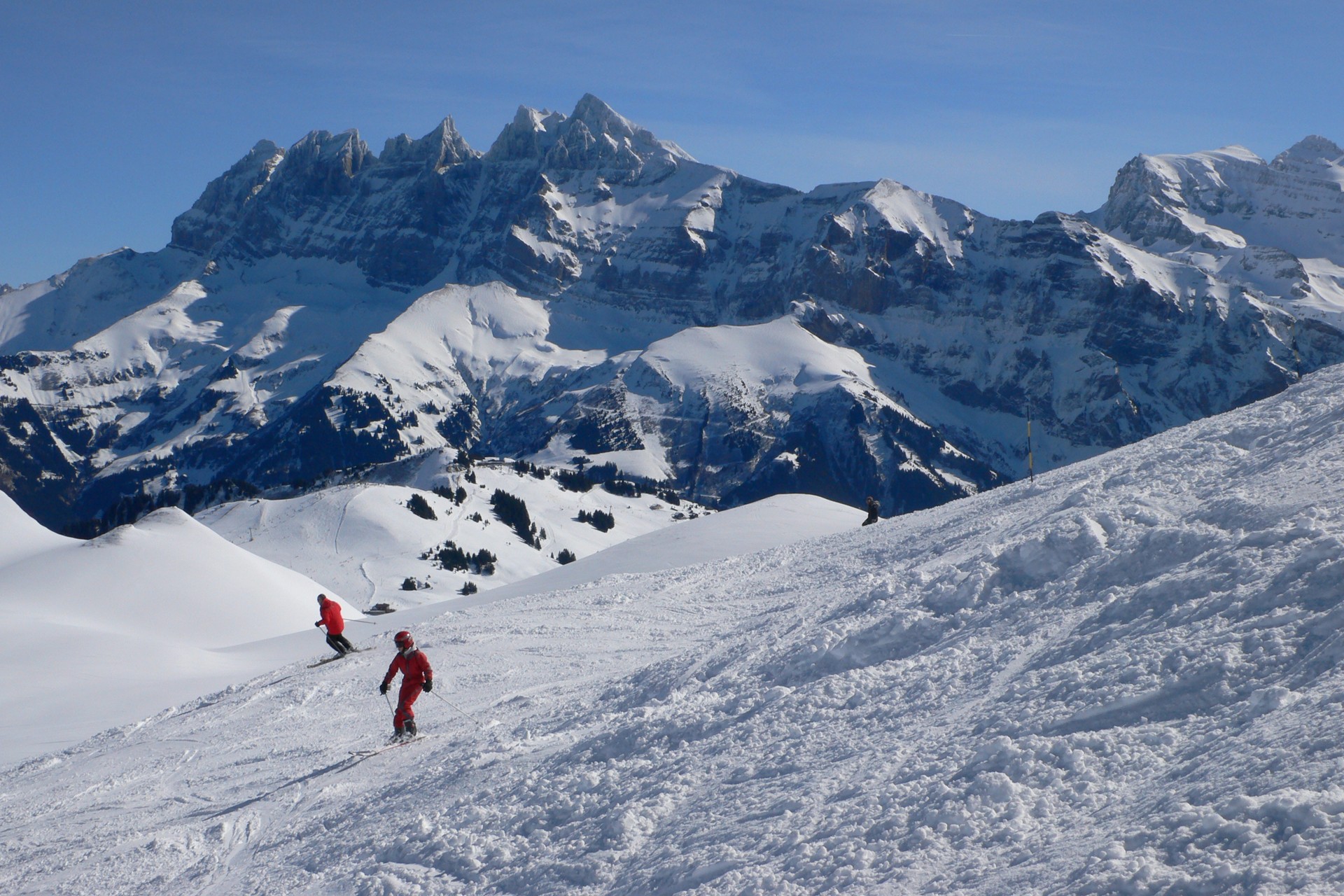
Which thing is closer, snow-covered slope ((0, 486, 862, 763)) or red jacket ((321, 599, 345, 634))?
red jacket ((321, 599, 345, 634))

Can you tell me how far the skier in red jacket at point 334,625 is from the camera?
21859 millimetres

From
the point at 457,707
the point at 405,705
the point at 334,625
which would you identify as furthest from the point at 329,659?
the point at 405,705

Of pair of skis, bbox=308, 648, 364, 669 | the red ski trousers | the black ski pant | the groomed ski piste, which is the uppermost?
the black ski pant

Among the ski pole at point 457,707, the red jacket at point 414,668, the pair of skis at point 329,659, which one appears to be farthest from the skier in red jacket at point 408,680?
the pair of skis at point 329,659

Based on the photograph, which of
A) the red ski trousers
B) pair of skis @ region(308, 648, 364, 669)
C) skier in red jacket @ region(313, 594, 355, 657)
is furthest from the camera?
skier in red jacket @ region(313, 594, 355, 657)

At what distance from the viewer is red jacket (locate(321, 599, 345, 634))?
71.7ft

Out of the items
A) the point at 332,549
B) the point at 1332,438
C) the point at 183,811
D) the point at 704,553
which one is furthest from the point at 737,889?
the point at 332,549

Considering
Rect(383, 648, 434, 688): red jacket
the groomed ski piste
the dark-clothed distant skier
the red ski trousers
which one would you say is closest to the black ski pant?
the groomed ski piste

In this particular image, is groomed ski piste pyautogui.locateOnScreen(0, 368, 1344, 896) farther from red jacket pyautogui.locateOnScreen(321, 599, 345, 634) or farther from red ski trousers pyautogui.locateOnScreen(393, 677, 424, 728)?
red jacket pyautogui.locateOnScreen(321, 599, 345, 634)

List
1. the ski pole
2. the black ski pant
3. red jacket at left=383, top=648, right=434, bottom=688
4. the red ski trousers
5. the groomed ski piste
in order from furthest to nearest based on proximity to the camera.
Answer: the black ski pant < the ski pole < red jacket at left=383, top=648, right=434, bottom=688 < the red ski trousers < the groomed ski piste

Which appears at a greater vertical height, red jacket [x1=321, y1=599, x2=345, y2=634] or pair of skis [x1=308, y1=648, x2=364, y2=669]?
red jacket [x1=321, y1=599, x2=345, y2=634]

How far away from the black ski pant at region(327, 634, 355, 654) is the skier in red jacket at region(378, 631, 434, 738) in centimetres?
711

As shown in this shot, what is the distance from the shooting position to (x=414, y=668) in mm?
15078

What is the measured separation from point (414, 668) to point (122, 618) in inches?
941
